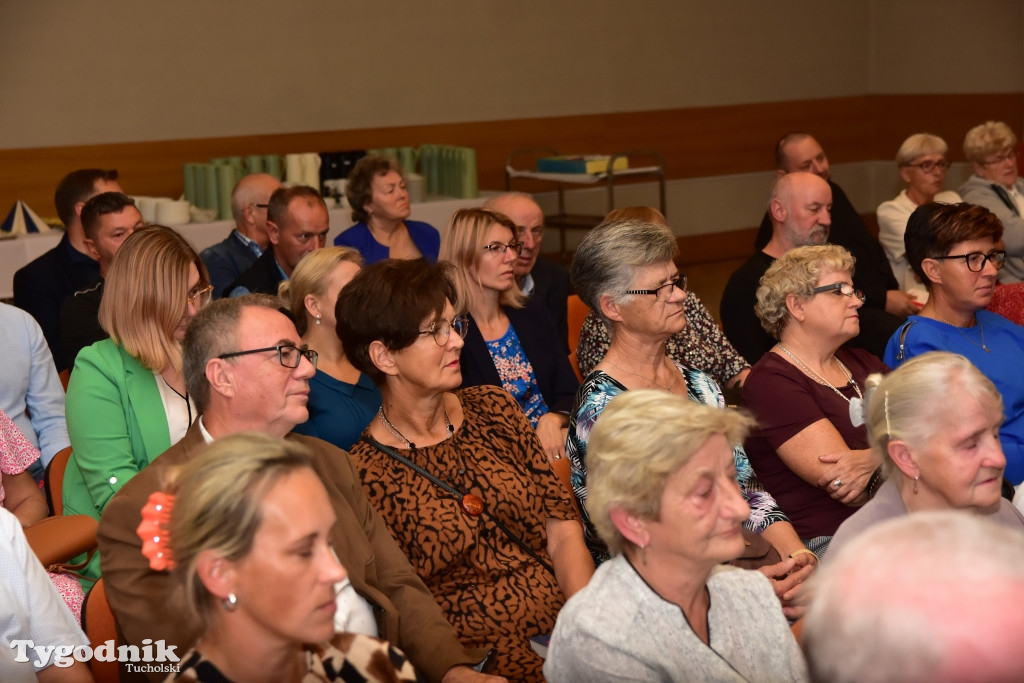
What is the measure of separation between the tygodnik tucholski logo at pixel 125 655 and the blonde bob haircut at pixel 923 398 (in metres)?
1.55

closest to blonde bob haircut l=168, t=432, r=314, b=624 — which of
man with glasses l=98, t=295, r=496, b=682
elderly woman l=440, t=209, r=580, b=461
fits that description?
man with glasses l=98, t=295, r=496, b=682

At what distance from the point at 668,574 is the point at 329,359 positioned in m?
1.64

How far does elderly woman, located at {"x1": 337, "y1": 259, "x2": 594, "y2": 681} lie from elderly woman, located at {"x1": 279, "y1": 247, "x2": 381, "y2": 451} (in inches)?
18.7

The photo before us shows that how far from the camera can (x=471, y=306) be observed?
12.9 feet

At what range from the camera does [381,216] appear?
5430mm

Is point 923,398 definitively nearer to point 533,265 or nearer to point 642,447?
point 642,447

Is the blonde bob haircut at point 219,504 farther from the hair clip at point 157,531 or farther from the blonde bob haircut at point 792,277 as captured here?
the blonde bob haircut at point 792,277

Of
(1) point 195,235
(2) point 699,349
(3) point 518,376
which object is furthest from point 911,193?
(1) point 195,235

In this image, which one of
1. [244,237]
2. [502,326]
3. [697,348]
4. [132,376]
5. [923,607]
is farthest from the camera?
[244,237]

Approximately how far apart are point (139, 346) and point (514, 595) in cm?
120

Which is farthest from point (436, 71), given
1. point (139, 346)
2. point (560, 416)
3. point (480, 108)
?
point (139, 346)

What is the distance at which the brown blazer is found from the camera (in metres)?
2.08

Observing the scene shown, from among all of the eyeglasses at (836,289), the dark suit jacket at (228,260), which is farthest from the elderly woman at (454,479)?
the dark suit jacket at (228,260)

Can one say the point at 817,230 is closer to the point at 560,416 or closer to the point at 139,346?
the point at 560,416
